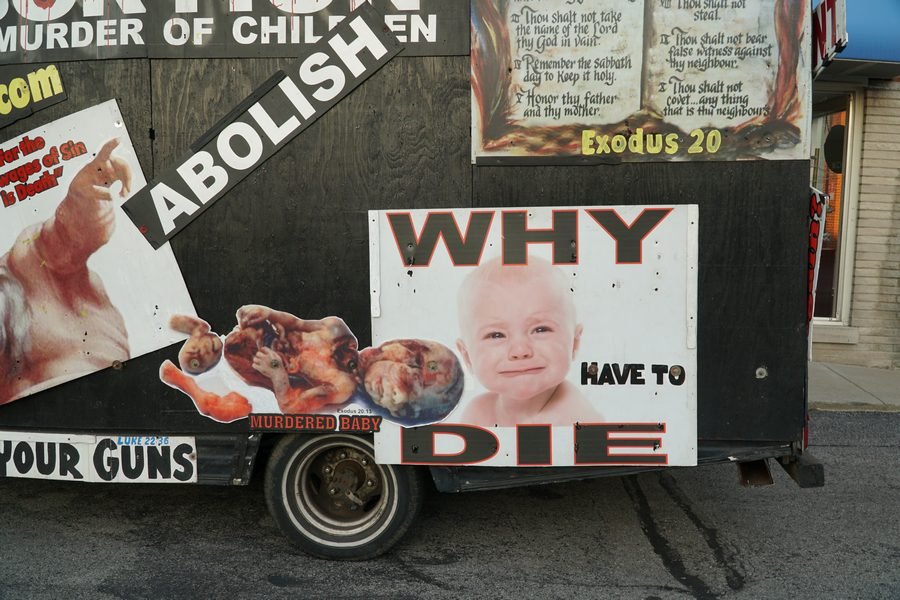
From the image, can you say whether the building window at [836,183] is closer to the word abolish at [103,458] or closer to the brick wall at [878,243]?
the brick wall at [878,243]

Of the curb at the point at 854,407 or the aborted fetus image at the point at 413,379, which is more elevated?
the aborted fetus image at the point at 413,379

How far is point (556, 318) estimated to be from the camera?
3830 millimetres

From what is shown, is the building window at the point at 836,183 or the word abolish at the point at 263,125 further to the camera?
the building window at the point at 836,183

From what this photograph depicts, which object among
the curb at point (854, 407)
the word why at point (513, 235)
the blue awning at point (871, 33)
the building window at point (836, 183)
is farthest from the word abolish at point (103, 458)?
the building window at point (836, 183)

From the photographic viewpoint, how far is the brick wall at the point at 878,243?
28.0 ft

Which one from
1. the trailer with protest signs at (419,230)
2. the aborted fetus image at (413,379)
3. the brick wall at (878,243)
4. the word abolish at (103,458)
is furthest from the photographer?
the brick wall at (878,243)

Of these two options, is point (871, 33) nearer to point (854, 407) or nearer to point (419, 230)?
point (854, 407)

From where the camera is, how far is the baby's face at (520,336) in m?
3.83

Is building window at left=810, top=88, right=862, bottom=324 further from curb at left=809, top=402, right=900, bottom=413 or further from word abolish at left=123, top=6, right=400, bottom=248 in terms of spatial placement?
word abolish at left=123, top=6, right=400, bottom=248

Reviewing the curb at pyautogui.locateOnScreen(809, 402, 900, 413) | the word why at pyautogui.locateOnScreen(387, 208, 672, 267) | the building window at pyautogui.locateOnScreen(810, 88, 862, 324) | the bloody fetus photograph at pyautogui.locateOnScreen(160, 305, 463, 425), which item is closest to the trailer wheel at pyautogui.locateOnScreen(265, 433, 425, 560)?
the bloody fetus photograph at pyautogui.locateOnScreen(160, 305, 463, 425)

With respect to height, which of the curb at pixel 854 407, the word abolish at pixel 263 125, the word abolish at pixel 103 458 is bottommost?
the curb at pixel 854 407

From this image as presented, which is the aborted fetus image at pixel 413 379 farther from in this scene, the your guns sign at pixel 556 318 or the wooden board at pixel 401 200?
the wooden board at pixel 401 200

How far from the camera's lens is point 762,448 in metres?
3.89

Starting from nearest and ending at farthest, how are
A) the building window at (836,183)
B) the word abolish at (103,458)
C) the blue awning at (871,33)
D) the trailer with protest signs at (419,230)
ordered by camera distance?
the trailer with protest signs at (419,230) → the word abolish at (103,458) → the blue awning at (871,33) → the building window at (836,183)
